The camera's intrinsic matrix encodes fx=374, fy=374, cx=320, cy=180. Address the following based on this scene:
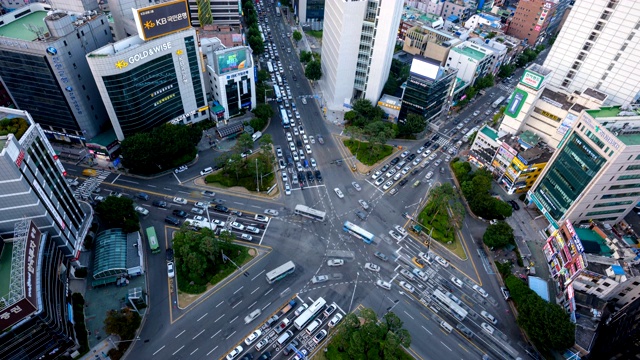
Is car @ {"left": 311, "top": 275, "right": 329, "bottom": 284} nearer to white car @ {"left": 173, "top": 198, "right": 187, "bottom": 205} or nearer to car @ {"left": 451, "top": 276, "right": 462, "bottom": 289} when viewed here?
car @ {"left": 451, "top": 276, "right": 462, "bottom": 289}

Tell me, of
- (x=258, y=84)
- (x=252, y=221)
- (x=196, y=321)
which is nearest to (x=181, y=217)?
(x=252, y=221)

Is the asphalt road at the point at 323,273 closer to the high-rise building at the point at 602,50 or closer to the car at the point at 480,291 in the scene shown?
the car at the point at 480,291

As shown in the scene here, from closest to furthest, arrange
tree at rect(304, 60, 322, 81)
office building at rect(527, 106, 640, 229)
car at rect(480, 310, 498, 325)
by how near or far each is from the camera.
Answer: car at rect(480, 310, 498, 325), office building at rect(527, 106, 640, 229), tree at rect(304, 60, 322, 81)

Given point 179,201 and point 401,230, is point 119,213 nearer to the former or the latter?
point 179,201

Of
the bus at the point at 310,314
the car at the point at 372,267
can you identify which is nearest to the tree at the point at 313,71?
the car at the point at 372,267

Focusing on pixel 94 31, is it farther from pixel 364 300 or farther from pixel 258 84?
pixel 364 300

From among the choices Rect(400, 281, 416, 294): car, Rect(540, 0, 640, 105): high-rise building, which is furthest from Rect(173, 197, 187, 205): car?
Rect(540, 0, 640, 105): high-rise building
